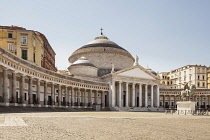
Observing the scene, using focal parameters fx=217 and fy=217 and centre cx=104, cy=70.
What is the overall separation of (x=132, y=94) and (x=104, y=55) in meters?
18.6

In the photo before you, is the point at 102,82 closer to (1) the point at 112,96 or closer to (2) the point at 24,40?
(1) the point at 112,96

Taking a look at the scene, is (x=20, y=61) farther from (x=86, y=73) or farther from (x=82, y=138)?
(x=86, y=73)

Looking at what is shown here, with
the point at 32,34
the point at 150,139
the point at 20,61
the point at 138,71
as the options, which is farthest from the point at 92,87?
Answer: the point at 150,139

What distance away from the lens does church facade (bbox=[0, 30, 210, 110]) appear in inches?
1657

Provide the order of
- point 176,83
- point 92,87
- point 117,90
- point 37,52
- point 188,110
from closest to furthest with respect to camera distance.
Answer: point 188,110 → point 37,52 → point 92,87 → point 117,90 → point 176,83

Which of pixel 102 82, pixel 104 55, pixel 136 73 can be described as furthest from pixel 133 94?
pixel 104 55

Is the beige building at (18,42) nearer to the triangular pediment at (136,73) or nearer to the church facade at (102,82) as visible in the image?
the church facade at (102,82)

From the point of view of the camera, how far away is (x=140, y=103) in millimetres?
66438

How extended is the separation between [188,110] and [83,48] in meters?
50.3

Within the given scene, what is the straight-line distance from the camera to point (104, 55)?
76.4 meters

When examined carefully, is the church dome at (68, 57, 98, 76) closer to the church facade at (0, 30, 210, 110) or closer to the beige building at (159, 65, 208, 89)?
the church facade at (0, 30, 210, 110)

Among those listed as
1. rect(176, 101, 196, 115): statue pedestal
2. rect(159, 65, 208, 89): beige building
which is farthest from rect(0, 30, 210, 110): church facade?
rect(176, 101, 196, 115): statue pedestal

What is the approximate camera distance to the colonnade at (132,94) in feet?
Answer: 204

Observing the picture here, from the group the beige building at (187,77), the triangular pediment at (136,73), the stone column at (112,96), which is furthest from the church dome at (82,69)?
the beige building at (187,77)
